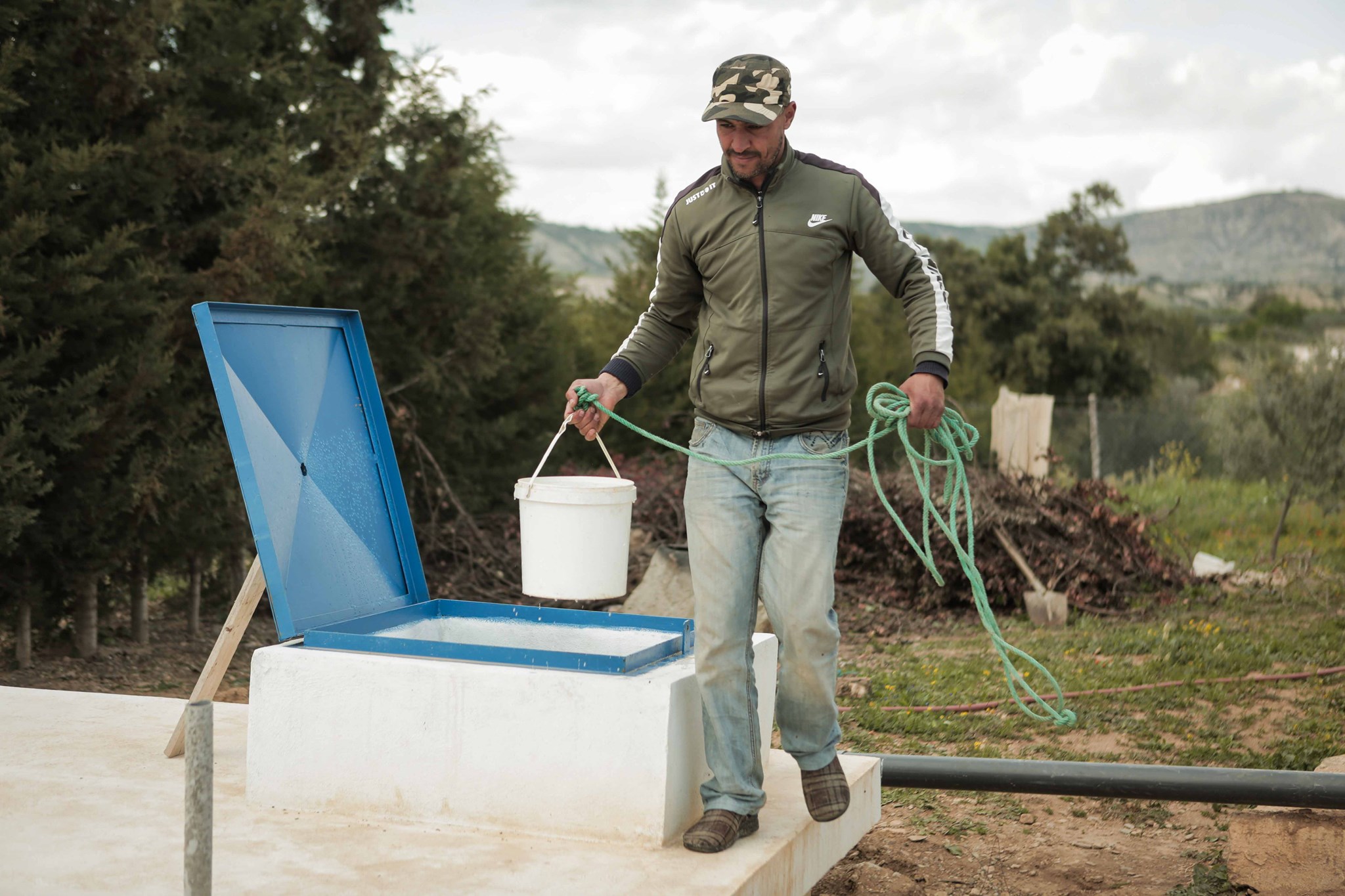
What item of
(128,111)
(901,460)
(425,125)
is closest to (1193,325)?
(901,460)

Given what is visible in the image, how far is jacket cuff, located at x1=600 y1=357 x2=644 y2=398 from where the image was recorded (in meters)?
3.57

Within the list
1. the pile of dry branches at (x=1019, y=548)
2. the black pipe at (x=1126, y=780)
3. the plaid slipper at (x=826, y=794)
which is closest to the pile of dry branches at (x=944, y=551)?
the pile of dry branches at (x=1019, y=548)

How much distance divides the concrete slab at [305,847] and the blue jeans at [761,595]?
0.83ft

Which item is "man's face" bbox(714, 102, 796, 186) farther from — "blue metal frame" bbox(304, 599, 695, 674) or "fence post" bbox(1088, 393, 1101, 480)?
"fence post" bbox(1088, 393, 1101, 480)

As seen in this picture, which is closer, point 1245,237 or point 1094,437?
point 1094,437

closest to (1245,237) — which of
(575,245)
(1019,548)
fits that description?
A: (575,245)

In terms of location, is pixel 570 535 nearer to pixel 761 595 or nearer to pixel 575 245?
pixel 761 595

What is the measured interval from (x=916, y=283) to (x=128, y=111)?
5.56 meters

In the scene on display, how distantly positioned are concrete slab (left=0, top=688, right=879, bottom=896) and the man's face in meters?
1.62

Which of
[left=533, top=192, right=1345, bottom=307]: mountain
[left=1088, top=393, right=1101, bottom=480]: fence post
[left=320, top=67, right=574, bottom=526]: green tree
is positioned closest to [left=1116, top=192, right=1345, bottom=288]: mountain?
[left=533, top=192, right=1345, bottom=307]: mountain

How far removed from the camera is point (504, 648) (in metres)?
3.28

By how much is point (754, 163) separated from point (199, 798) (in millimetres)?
2013

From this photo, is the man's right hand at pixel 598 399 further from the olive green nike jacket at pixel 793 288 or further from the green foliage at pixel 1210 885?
the green foliage at pixel 1210 885

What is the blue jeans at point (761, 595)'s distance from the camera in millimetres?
3164
